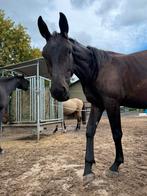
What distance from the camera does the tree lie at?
1845 centimetres

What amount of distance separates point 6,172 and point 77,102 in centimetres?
742

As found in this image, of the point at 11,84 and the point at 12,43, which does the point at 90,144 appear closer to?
the point at 11,84

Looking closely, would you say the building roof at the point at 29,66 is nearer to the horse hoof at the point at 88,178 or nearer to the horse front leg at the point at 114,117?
the horse front leg at the point at 114,117

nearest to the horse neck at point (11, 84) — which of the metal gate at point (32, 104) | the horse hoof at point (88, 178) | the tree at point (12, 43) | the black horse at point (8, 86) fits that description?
the black horse at point (8, 86)

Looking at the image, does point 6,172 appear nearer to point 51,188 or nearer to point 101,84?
point 51,188

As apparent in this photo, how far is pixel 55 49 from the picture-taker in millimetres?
2756

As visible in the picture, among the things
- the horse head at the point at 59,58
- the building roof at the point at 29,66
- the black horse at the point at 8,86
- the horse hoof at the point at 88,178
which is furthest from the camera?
the building roof at the point at 29,66

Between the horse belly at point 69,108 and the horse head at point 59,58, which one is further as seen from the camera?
the horse belly at point 69,108

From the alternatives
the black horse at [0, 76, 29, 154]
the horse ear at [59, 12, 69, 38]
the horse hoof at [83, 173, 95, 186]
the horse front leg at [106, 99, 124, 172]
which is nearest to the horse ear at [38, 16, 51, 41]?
the horse ear at [59, 12, 69, 38]

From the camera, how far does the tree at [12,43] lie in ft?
60.5

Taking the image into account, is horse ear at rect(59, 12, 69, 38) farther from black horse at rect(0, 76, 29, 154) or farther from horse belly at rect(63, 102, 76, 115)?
horse belly at rect(63, 102, 76, 115)

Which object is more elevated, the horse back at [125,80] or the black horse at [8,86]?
the black horse at [8,86]

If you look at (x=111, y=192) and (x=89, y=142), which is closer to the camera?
(x=111, y=192)

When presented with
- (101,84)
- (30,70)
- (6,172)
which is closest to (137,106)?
(101,84)
